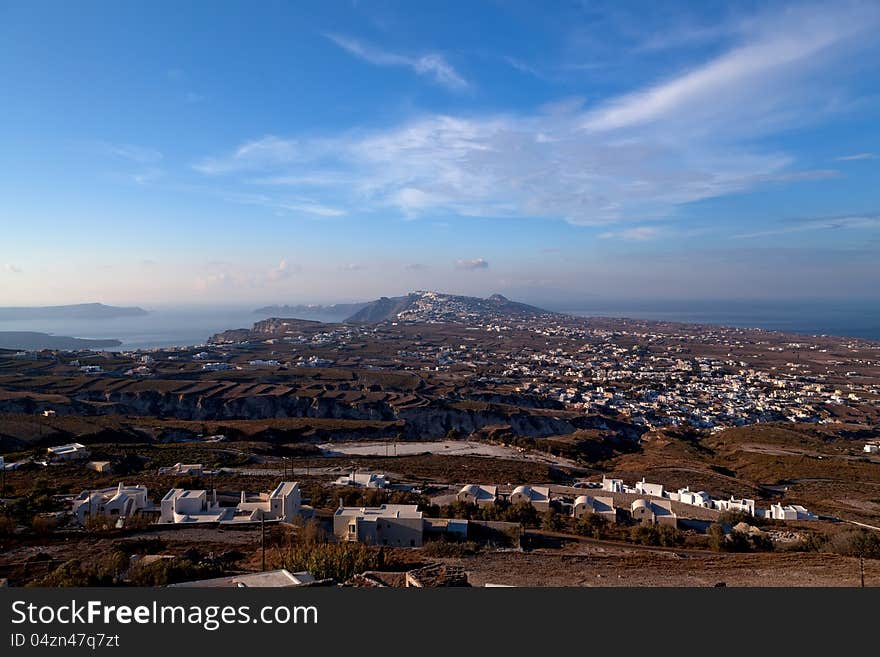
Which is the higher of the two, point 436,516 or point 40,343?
point 436,516

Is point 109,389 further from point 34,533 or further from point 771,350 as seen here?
point 771,350

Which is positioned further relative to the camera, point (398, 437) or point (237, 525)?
point (398, 437)

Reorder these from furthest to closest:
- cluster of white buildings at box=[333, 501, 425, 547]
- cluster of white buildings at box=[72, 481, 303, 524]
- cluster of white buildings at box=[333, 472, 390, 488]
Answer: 1. cluster of white buildings at box=[333, 472, 390, 488]
2. cluster of white buildings at box=[72, 481, 303, 524]
3. cluster of white buildings at box=[333, 501, 425, 547]

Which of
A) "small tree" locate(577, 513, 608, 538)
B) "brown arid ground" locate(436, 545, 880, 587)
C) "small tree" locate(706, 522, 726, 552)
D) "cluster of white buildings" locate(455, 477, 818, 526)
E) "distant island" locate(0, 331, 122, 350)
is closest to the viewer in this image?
"brown arid ground" locate(436, 545, 880, 587)

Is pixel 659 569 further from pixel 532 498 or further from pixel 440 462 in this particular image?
pixel 440 462

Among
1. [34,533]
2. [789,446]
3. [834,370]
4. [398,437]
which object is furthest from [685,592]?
[834,370]

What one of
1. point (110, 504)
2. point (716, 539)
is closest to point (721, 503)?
point (716, 539)

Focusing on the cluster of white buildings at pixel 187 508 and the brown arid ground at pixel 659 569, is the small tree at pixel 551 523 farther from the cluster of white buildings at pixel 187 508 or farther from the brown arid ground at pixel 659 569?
the cluster of white buildings at pixel 187 508

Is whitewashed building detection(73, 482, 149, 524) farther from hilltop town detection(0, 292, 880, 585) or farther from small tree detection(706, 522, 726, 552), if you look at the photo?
small tree detection(706, 522, 726, 552)

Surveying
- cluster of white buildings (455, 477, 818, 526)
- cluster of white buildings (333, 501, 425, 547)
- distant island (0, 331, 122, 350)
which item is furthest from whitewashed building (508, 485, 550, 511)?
distant island (0, 331, 122, 350)
